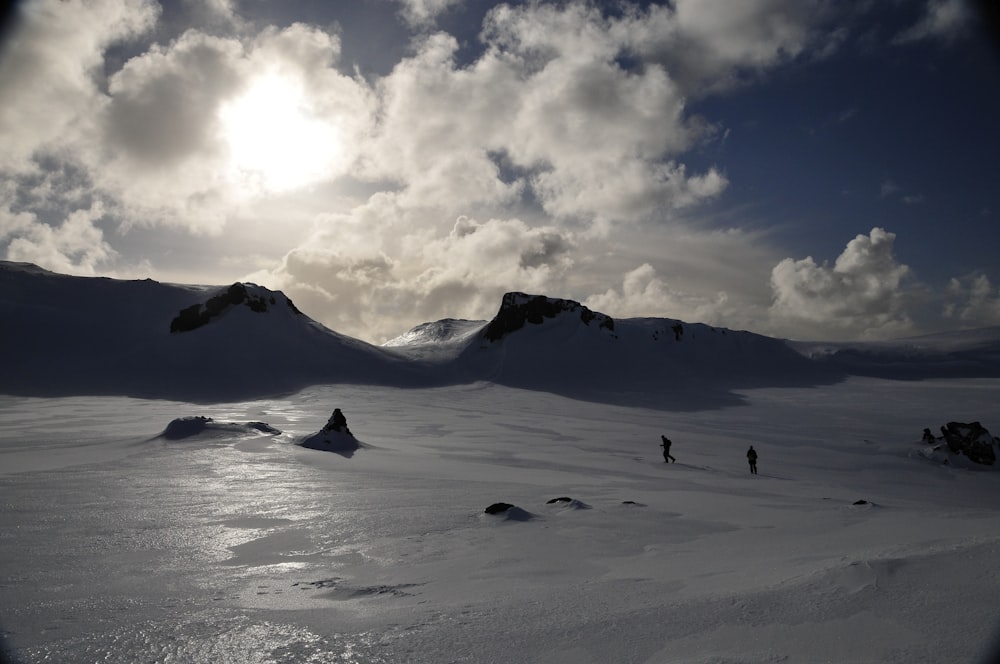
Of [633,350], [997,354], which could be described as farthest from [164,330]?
[997,354]

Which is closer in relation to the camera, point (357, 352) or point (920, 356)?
point (357, 352)

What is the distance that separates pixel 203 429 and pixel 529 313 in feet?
281

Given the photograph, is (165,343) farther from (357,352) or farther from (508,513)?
(508,513)

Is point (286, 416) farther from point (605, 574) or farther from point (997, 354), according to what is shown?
point (997, 354)

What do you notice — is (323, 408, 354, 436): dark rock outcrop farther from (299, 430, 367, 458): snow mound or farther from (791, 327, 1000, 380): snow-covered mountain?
(791, 327, 1000, 380): snow-covered mountain

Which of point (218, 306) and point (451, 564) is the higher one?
point (218, 306)

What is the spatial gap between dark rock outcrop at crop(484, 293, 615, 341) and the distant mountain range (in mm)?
283

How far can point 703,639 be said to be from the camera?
13.6 feet

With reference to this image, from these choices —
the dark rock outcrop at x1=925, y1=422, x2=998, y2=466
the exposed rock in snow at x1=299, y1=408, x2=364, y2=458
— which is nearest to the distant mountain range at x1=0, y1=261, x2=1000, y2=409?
the dark rock outcrop at x1=925, y1=422, x2=998, y2=466

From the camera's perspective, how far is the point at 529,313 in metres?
104

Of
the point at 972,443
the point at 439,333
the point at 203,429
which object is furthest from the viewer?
the point at 439,333

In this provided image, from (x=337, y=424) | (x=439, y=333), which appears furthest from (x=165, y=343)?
(x=337, y=424)

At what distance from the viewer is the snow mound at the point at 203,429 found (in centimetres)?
1969

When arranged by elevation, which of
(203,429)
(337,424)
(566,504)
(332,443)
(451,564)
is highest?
(337,424)
